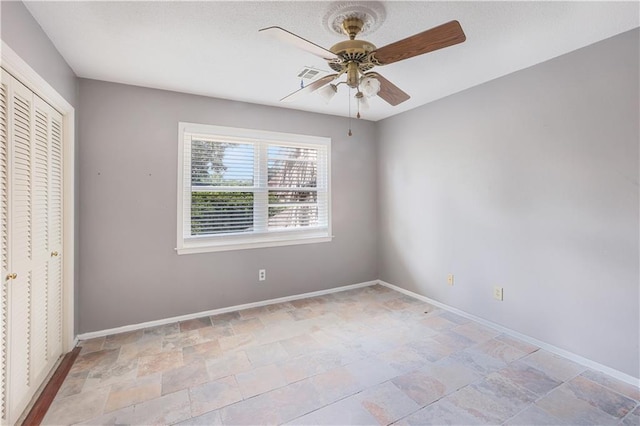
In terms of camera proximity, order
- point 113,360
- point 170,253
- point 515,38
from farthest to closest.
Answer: point 170,253 → point 113,360 → point 515,38

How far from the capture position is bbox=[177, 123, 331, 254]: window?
328 cm

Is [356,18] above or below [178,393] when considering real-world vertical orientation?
above

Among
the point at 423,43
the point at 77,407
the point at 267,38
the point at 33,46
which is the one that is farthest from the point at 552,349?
the point at 33,46

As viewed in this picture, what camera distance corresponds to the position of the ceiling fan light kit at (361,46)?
1548 millimetres

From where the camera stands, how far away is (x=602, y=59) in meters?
2.21

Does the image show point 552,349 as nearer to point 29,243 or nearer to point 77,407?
point 77,407

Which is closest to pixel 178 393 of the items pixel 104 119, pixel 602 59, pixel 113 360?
pixel 113 360

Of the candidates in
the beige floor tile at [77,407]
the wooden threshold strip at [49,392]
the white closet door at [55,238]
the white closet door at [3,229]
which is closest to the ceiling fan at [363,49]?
the white closet door at [3,229]

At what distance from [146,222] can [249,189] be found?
43.9 inches

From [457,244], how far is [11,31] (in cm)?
379

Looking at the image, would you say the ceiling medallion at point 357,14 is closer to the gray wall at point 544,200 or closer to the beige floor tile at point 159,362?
the gray wall at point 544,200

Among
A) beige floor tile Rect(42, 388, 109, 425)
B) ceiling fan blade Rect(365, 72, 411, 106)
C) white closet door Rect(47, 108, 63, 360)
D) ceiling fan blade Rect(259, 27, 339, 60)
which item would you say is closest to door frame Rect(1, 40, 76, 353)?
white closet door Rect(47, 108, 63, 360)

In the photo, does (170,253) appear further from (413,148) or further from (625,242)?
(625,242)

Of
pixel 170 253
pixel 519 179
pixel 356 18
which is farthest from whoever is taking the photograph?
pixel 170 253
